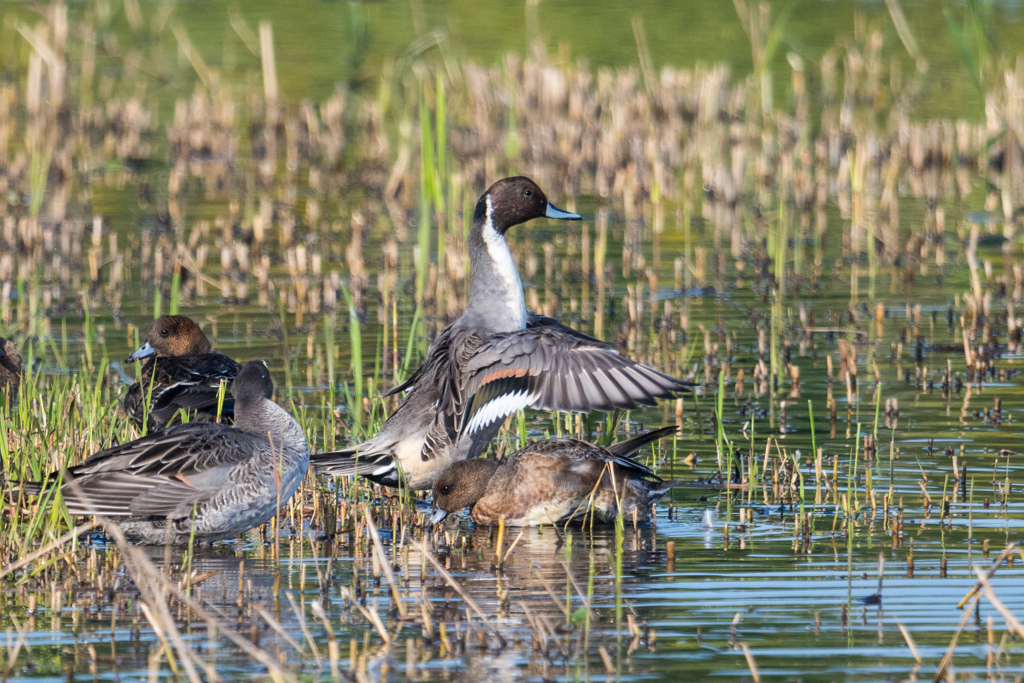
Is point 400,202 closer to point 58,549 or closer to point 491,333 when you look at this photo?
point 491,333

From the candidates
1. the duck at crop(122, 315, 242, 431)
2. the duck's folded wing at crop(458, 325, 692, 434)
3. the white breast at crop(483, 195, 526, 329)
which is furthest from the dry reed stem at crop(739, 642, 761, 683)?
the duck at crop(122, 315, 242, 431)

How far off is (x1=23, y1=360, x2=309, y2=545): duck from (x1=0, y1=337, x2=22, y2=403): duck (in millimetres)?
2233

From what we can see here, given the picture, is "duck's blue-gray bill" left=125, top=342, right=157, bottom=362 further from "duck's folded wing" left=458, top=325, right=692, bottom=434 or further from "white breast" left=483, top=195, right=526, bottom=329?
"duck's folded wing" left=458, top=325, right=692, bottom=434

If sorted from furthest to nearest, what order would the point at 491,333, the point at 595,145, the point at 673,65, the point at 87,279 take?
the point at 673,65
the point at 595,145
the point at 87,279
the point at 491,333

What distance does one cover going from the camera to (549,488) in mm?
7043

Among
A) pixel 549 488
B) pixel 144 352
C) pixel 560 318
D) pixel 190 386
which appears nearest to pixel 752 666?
pixel 549 488

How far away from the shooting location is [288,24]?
26.2m

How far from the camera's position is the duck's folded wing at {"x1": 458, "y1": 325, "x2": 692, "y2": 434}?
6.72 metres

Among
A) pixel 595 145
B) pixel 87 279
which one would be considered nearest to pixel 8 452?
pixel 87 279

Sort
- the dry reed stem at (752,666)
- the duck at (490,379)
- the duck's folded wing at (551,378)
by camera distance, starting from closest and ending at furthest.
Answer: the dry reed stem at (752,666)
the duck's folded wing at (551,378)
the duck at (490,379)

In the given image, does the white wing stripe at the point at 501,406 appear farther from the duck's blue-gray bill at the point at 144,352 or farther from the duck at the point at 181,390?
the duck's blue-gray bill at the point at 144,352

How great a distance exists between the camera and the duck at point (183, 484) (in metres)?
6.49

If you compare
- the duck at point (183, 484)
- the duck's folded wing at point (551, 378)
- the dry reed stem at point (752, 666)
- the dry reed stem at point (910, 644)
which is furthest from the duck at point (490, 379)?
the dry reed stem at point (752, 666)

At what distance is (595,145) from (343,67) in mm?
7009
